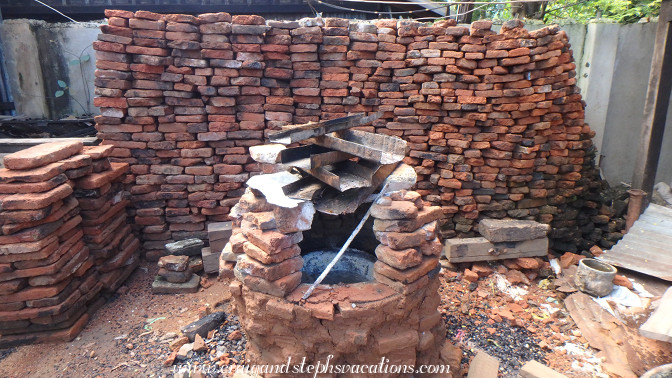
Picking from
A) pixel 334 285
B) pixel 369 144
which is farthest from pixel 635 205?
pixel 334 285

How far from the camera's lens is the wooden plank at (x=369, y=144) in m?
2.62

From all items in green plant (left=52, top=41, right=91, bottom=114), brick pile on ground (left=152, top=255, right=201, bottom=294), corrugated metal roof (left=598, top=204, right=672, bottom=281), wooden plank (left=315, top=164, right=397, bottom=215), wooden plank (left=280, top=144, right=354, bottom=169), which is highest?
green plant (left=52, top=41, right=91, bottom=114)

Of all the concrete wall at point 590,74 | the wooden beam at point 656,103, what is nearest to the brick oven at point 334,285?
the wooden beam at point 656,103

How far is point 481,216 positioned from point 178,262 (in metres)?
3.68

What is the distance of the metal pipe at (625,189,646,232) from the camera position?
486cm

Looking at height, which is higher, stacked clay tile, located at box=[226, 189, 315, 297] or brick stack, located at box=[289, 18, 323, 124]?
brick stack, located at box=[289, 18, 323, 124]

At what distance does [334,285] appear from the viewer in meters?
2.75

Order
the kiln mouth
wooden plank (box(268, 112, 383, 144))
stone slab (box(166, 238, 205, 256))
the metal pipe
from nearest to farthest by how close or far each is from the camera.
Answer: wooden plank (box(268, 112, 383, 144)) → the kiln mouth → stone slab (box(166, 238, 205, 256)) → the metal pipe

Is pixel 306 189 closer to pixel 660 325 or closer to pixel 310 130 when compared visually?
pixel 310 130

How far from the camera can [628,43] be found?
5.43 metres

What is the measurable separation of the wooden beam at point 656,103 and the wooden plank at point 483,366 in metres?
3.70

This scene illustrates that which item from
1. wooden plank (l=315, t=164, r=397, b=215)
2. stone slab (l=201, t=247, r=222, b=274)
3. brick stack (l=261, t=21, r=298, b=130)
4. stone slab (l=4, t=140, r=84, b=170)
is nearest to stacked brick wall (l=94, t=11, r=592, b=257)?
brick stack (l=261, t=21, r=298, b=130)

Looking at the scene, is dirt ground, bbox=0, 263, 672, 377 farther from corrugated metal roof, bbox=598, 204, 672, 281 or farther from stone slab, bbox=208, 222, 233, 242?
stone slab, bbox=208, 222, 233, 242

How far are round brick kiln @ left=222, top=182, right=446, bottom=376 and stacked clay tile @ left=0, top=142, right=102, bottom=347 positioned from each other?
69.9 inches
